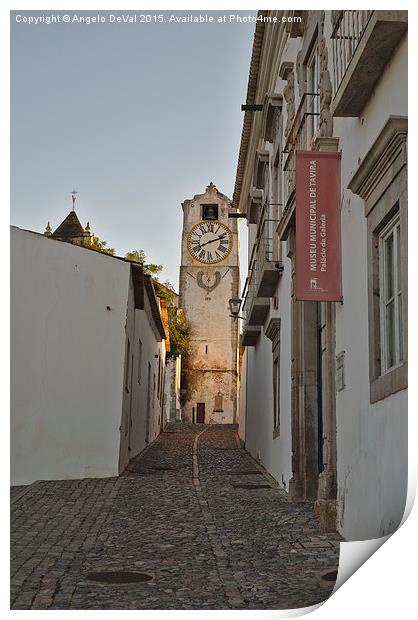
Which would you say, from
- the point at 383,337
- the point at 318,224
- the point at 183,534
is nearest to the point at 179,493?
the point at 183,534

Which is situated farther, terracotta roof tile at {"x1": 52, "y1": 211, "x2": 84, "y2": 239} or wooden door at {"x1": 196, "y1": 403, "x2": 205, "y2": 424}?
wooden door at {"x1": 196, "y1": 403, "x2": 205, "y2": 424}

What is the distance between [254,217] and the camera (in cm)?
1380

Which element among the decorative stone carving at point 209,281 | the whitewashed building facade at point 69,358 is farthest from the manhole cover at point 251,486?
the decorative stone carving at point 209,281

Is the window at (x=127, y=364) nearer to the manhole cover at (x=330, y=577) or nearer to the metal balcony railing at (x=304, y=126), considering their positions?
the metal balcony railing at (x=304, y=126)

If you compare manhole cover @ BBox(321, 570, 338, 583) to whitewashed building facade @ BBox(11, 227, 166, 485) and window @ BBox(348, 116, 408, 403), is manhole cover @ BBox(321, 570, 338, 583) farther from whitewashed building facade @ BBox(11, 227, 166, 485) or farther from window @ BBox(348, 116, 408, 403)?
whitewashed building facade @ BBox(11, 227, 166, 485)

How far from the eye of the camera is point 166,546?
592 centimetres

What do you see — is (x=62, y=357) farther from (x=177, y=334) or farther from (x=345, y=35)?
(x=177, y=334)

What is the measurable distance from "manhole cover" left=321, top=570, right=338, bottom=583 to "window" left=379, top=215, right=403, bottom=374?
1.10 m

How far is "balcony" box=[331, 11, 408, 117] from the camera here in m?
4.70

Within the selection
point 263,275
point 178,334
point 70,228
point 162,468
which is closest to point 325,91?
point 70,228

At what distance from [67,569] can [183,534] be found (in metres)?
1.62

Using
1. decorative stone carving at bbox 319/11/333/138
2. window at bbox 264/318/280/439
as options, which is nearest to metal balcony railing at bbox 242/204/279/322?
window at bbox 264/318/280/439

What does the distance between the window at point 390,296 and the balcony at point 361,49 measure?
813 millimetres

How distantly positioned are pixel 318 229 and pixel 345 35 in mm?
1259
